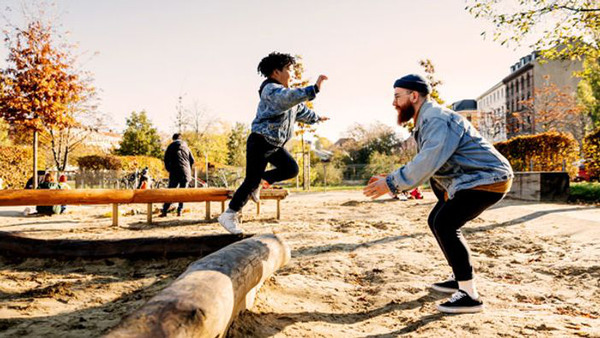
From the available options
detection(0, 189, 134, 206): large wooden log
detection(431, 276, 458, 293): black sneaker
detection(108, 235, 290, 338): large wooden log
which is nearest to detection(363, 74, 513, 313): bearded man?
detection(431, 276, 458, 293): black sneaker

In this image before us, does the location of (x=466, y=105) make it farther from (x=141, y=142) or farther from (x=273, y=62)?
(x=273, y=62)

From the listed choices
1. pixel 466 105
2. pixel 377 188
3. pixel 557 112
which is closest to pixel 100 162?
pixel 377 188

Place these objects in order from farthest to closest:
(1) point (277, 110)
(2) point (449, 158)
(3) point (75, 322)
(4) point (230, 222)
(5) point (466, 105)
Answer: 1. (5) point (466, 105)
2. (4) point (230, 222)
3. (1) point (277, 110)
4. (2) point (449, 158)
5. (3) point (75, 322)

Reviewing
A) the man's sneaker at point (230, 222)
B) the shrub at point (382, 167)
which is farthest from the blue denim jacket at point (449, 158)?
the shrub at point (382, 167)

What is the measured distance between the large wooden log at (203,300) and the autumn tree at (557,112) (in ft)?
141

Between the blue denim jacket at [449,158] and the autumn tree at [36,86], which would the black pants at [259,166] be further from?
the autumn tree at [36,86]

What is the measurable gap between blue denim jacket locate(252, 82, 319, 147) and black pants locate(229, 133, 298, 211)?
0.32 feet

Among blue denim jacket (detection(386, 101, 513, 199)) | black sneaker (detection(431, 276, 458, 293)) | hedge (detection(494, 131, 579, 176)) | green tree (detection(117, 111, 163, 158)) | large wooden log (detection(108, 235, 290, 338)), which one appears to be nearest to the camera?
large wooden log (detection(108, 235, 290, 338))

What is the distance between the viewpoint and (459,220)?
2832mm

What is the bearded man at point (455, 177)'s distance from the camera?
2652mm

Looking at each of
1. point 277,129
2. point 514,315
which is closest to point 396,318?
point 514,315

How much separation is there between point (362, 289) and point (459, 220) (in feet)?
3.58

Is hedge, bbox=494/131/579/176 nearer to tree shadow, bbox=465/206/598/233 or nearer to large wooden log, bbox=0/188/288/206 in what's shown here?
tree shadow, bbox=465/206/598/233

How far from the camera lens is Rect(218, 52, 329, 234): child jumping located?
3.86m
